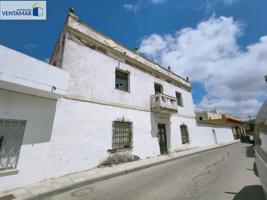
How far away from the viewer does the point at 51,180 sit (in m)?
5.39

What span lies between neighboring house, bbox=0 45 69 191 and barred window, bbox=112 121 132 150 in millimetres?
3510

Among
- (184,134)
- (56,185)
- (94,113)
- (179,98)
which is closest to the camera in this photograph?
(56,185)

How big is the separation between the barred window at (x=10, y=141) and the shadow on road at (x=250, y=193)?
22.4 ft

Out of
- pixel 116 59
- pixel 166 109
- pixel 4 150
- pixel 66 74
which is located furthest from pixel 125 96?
pixel 4 150

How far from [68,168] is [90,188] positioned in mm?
1837

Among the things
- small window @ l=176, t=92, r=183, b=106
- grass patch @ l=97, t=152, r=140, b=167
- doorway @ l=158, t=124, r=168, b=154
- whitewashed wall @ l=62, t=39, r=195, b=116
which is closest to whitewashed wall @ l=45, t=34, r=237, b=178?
whitewashed wall @ l=62, t=39, r=195, b=116

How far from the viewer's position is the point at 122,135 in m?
8.80

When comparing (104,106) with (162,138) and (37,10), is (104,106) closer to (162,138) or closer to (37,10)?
(37,10)

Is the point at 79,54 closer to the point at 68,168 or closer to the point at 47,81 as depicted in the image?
the point at 47,81

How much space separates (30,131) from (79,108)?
7.25 ft

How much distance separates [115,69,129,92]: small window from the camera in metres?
9.81

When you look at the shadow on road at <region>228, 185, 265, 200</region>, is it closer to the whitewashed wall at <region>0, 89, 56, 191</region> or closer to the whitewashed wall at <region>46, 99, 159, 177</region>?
the whitewashed wall at <region>46, 99, 159, 177</region>

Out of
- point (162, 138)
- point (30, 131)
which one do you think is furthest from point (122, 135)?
point (30, 131)

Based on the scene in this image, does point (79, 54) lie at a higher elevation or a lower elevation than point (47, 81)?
higher
